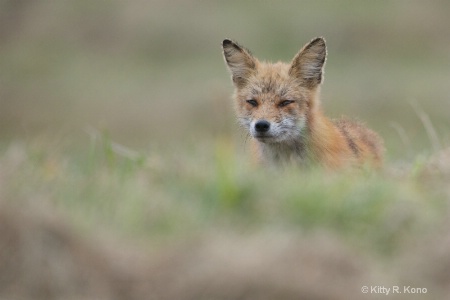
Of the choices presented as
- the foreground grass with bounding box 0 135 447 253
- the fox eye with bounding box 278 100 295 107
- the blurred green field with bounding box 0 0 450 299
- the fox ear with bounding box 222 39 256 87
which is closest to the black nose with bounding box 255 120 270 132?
the blurred green field with bounding box 0 0 450 299

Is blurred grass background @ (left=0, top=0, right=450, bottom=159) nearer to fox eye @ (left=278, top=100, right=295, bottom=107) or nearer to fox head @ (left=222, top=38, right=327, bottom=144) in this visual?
fox head @ (left=222, top=38, right=327, bottom=144)

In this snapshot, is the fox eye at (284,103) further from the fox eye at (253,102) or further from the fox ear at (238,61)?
the fox ear at (238,61)

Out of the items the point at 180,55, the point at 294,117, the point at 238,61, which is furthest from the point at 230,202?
the point at 180,55

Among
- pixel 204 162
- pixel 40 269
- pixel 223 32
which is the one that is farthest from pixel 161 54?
pixel 40 269

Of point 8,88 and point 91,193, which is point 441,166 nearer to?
point 91,193

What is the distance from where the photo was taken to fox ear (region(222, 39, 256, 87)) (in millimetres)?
10344

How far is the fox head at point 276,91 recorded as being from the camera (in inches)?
376

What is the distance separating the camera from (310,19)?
2952 centimetres

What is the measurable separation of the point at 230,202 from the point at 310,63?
396 centimetres

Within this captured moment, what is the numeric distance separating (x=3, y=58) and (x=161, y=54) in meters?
5.54

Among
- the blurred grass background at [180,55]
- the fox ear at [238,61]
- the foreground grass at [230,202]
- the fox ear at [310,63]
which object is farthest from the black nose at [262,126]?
the blurred grass background at [180,55]

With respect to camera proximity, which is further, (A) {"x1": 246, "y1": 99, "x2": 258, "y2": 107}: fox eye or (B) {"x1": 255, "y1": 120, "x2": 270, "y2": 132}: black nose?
(A) {"x1": 246, "y1": 99, "x2": 258, "y2": 107}: fox eye

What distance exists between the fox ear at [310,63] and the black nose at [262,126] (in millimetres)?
805

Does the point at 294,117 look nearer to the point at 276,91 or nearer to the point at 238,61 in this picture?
the point at 276,91
